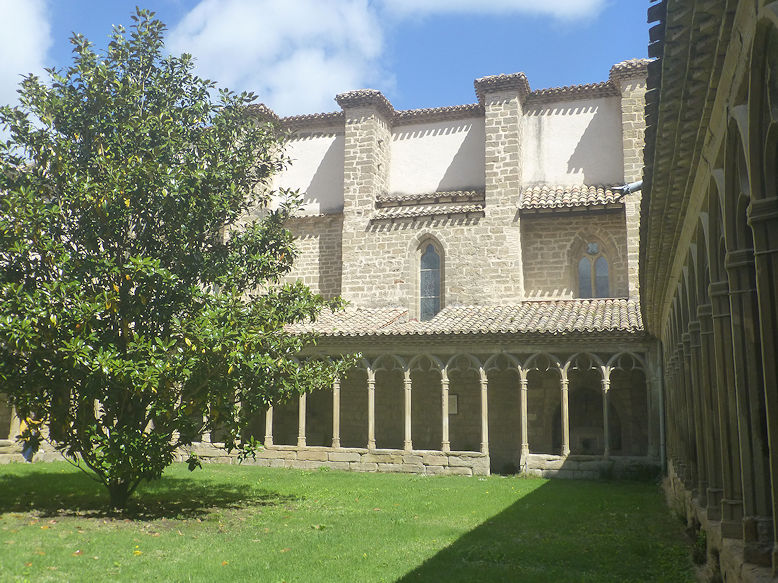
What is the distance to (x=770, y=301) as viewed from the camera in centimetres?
424

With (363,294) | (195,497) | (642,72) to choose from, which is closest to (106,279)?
(195,497)

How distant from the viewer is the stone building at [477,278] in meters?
18.2

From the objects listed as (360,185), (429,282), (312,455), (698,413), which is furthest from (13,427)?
(698,413)

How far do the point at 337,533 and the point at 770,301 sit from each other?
22.6ft

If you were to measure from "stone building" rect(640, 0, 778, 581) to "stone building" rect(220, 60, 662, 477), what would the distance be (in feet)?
34.7

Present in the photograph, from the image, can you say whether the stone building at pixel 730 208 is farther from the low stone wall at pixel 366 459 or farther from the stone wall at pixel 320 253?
the stone wall at pixel 320 253

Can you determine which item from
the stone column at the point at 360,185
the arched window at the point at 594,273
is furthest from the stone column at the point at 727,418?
Result: the stone column at the point at 360,185

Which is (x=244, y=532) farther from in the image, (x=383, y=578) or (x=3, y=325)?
(x=3, y=325)

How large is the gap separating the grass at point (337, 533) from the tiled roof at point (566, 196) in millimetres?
8893

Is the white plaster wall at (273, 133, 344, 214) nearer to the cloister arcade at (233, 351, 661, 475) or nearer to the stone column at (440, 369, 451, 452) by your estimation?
the cloister arcade at (233, 351, 661, 475)

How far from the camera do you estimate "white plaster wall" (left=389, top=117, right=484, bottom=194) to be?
24094 millimetres

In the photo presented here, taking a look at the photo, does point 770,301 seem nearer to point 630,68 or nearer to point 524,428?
point 524,428

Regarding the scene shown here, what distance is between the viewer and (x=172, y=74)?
11.7 metres

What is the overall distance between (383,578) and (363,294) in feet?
54.5
